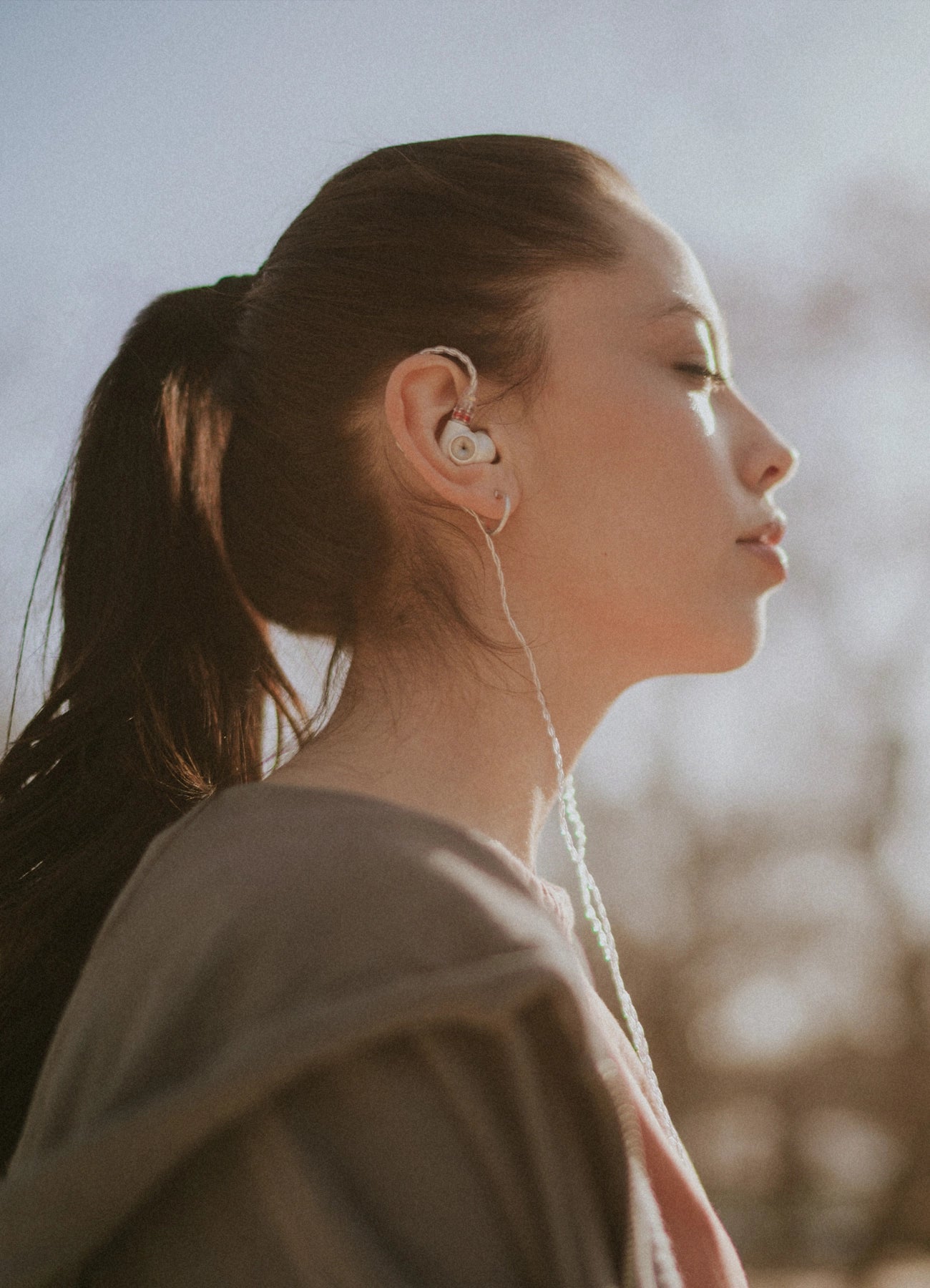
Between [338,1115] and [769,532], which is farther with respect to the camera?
[769,532]

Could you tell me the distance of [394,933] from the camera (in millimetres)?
973

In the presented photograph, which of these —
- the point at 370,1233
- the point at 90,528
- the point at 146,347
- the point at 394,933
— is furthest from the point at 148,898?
A: the point at 146,347

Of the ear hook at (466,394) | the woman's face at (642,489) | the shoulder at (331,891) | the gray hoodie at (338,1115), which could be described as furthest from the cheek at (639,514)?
the gray hoodie at (338,1115)

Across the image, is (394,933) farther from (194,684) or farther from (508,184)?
(508,184)

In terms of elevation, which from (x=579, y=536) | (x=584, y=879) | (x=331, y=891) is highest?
(x=579, y=536)

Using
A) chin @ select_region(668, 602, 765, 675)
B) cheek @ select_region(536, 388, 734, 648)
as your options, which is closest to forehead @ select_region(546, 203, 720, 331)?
cheek @ select_region(536, 388, 734, 648)

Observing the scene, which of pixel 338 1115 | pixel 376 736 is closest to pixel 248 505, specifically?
pixel 376 736

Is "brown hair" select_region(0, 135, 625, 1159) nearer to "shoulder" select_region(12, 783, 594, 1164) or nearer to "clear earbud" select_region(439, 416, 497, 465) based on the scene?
"clear earbud" select_region(439, 416, 497, 465)

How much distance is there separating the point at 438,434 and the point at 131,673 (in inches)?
20.7

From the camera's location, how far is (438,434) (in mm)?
1518

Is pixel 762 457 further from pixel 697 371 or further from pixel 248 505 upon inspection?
pixel 248 505

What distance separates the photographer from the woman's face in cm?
148

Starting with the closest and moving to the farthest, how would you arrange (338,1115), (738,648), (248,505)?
(338,1115), (738,648), (248,505)

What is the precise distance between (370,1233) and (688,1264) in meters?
0.40
